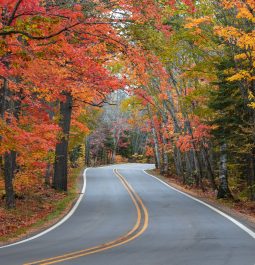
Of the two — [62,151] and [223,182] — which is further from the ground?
[62,151]

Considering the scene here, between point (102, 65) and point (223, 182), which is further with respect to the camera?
point (223, 182)

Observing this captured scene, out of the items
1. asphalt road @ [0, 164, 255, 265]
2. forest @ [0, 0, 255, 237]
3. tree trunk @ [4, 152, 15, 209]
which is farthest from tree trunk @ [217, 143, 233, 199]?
tree trunk @ [4, 152, 15, 209]

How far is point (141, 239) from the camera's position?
477 inches

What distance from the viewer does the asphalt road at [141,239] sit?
9.16 metres

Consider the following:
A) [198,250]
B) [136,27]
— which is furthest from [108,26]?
[198,250]

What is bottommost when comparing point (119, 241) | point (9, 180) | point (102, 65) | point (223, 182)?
point (119, 241)

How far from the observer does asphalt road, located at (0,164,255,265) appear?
9.16 metres

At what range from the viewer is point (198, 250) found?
10.1 metres

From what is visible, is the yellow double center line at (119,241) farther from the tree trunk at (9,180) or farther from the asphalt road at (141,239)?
the tree trunk at (9,180)

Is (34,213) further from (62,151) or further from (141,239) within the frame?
(141,239)

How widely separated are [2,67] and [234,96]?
476 inches

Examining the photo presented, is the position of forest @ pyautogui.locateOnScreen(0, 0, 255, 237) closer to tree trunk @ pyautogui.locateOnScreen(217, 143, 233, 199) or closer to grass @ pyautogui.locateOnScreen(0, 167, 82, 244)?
tree trunk @ pyautogui.locateOnScreen(217, 143, 233, 199)

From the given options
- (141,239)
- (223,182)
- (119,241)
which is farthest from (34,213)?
(223,182)

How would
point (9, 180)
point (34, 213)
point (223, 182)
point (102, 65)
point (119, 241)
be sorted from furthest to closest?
1. point (223, 182)
2. point (102, 65)
3. point (34, 213)
4. point (9, 180)
5. point (119, 241)
